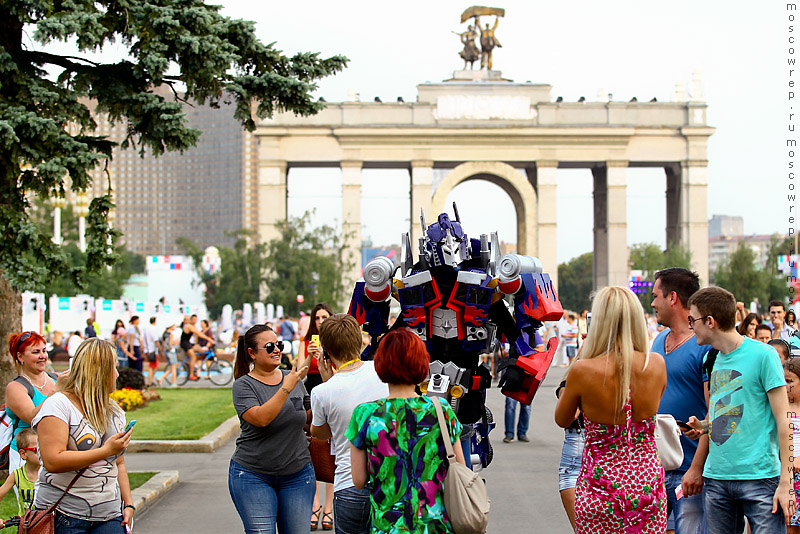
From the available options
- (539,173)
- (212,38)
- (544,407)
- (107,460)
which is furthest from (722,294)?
(539,173)

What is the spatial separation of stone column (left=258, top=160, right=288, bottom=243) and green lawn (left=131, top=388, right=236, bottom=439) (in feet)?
140

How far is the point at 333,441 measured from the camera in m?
6.18

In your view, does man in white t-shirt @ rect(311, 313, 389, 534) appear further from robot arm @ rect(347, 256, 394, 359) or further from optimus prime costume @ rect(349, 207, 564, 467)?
robot arm @ rect(347, 256, 394, 359)

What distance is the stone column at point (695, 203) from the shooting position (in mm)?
67688

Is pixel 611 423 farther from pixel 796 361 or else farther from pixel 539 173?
pixel 539 173

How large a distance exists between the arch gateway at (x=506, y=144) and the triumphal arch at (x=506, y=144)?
67 millimetres

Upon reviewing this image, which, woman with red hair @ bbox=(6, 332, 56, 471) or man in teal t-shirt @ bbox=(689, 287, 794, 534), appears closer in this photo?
man in teal t-shirt @ bbox=(689, 287, 794, 534)

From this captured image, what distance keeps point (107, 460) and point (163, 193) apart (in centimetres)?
19578

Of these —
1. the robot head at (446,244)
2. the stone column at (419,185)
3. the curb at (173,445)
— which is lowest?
the curb at (173,445)

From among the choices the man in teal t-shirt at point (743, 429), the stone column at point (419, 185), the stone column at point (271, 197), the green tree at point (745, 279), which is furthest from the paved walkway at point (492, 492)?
the green tree at point (745, 279)

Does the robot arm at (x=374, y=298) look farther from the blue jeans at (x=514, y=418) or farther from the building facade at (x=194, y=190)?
the building facade at (x=194, y=190)

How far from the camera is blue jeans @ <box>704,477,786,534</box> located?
577 cm

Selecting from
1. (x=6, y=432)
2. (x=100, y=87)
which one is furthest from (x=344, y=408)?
(x=100, y=87)

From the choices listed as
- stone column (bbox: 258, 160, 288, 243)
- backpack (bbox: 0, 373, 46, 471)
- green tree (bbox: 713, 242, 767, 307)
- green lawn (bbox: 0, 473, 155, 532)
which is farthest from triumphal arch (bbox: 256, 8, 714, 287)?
backpack (bbox: 0, 373, 46, 471)
